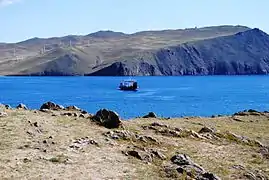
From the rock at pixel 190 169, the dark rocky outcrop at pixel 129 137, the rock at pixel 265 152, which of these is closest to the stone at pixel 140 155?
the rock at pixel 190 169

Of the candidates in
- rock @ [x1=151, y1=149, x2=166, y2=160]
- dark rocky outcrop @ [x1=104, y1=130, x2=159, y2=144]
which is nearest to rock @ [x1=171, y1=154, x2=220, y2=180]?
rock @ [x1=151, y1=149, x2=166, y2=160]

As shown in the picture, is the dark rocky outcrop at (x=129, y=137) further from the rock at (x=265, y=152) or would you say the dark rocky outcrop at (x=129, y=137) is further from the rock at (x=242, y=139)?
the rock at (x=242, y=139)

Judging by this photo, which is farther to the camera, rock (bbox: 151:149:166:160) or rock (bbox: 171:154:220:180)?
rock (bbox: 151:149:166:160)

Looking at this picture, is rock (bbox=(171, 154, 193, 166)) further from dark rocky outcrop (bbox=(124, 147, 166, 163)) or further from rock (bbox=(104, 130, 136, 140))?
rock (bbox=(104, 130, 136, 140))

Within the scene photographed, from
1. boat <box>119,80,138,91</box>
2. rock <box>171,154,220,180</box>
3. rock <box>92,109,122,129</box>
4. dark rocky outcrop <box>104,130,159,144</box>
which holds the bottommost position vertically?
boat <box>119,80,138,91</box>

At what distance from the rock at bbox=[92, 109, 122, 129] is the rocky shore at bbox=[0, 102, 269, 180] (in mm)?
54

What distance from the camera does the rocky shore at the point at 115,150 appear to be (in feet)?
64.0

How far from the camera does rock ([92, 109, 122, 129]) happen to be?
89.5 feet

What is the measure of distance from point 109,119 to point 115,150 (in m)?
4.70

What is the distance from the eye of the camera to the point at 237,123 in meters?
37.5

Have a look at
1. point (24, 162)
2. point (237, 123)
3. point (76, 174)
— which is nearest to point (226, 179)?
point (76, 174)

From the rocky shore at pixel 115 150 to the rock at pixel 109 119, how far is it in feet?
0.18

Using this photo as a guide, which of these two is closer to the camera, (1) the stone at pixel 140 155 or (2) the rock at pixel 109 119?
(1) the stone at pixel 140 155

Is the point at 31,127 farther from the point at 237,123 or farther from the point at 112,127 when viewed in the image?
the point at 237,123
